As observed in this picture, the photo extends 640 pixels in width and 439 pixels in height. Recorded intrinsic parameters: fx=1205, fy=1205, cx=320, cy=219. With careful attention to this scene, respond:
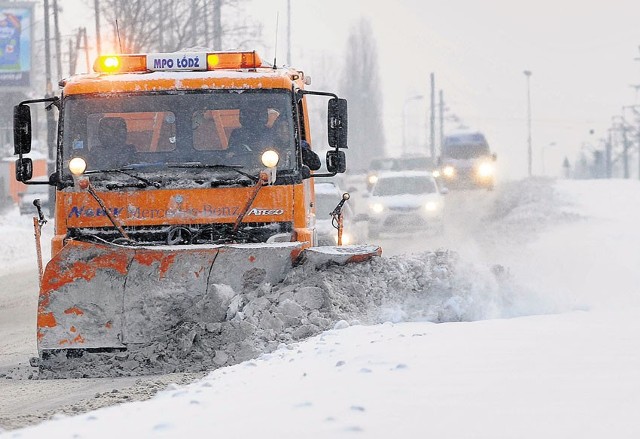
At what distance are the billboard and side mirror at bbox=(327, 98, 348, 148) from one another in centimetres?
4485

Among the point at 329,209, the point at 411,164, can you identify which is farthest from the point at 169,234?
the point at 411,164

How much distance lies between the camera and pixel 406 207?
27.0 metres

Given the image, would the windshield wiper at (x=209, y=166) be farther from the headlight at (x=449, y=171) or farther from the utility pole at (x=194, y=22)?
the headlight at (x=449, y=171)

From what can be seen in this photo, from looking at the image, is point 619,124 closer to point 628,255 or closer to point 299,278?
point 628,255

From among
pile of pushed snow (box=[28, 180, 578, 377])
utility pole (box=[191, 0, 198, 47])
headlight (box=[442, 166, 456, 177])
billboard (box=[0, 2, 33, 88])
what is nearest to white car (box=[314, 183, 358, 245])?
pile of pushed snow (box=[28, 180, 578, 377])

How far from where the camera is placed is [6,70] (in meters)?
53.6

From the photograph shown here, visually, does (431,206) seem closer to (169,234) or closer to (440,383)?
(169,234)

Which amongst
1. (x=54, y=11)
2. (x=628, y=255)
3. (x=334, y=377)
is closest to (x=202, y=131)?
(x=334, y=377)

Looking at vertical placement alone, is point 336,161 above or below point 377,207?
above

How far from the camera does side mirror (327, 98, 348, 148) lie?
33.4ft

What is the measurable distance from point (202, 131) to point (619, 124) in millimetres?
111313

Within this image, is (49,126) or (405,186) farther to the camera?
(49,126)

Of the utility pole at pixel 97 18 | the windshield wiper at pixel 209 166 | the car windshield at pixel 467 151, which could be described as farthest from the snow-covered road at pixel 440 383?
the car windshield at pixel 467 151

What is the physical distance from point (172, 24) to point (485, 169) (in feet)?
48.4
